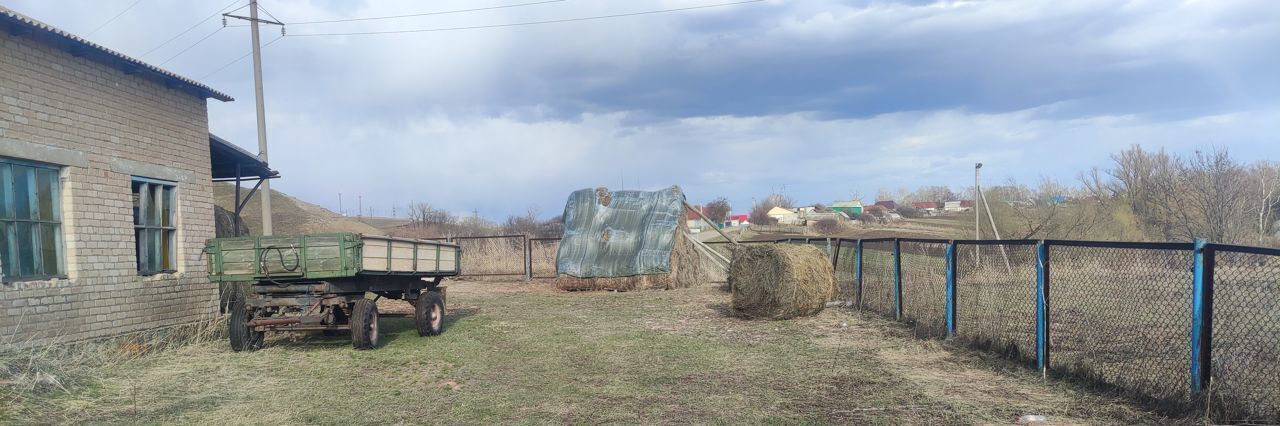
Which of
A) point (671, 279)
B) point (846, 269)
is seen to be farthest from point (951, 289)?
point (671, 279)

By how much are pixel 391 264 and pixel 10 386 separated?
4.37m

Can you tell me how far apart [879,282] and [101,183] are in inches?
434

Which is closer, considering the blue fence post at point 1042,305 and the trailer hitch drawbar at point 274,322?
the blue fence post at point 1042,305

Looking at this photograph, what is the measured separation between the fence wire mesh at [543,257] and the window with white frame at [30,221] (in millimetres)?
15564

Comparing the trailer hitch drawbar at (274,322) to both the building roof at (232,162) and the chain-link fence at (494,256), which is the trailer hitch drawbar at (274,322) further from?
the chain-link fence at (494,256)

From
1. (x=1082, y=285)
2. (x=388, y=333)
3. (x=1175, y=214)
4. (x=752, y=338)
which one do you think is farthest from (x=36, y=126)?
(x=1175, y=214)

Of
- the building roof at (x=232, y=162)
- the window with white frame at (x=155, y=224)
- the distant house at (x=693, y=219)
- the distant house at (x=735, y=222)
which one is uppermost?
the building roof at (x=232, y=162)

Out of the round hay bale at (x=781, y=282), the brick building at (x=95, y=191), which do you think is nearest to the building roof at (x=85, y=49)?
the brick building at (x=95, y=191)

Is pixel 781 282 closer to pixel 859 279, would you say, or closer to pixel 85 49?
pixel 859 279

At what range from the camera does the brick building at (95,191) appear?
8148 mm

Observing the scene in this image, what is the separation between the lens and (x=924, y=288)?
10.2 metres

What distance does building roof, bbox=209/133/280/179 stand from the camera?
1254 centimetres

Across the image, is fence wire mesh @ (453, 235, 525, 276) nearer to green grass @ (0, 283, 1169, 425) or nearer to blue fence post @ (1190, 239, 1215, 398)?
green grass @ (0, 283, 1169, 425)

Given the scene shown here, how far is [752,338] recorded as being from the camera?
33.3 feet
